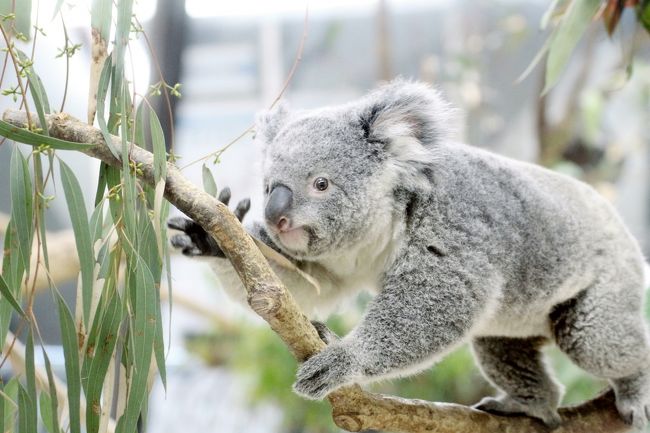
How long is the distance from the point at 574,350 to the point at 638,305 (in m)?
0.29

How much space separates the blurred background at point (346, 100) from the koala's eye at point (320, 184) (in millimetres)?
3338

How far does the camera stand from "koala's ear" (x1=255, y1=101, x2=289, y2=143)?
7.93 ft

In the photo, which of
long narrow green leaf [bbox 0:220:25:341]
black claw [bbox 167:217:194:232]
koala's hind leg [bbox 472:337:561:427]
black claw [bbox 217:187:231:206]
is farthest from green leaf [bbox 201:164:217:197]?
koala's hind leg [bbox 472:337:561:427]

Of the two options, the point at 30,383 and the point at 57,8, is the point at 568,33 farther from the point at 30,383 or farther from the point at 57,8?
the point at 30,383

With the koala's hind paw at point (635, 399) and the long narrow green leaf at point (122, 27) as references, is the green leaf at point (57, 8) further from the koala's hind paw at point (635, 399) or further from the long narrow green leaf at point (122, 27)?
the koala's hind paw at point (635, 399)

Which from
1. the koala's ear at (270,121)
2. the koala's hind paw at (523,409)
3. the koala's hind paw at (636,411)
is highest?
the koala's ear at (270,121)

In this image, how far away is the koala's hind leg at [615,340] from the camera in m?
2.50

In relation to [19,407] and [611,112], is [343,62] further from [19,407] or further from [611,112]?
[19,407]

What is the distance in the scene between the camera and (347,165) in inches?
86.1

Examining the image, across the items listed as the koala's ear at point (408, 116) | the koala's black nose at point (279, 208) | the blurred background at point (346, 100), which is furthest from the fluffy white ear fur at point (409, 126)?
the blurred background at point (346, 100)

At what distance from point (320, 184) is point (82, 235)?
0.77 meters

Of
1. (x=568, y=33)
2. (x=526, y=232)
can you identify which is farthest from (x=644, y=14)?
(x=526, y=232)

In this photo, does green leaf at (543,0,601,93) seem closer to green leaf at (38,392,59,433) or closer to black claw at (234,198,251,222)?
black claw at (234,198,251,222)

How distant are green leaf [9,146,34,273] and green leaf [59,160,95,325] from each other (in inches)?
3.3
